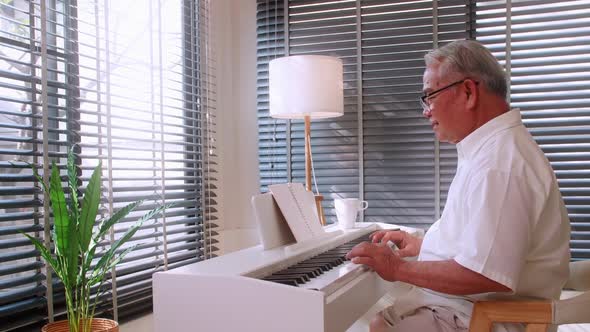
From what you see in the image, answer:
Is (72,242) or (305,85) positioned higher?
(305,85)

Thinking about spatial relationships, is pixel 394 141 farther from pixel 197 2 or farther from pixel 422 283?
pixel 422 283

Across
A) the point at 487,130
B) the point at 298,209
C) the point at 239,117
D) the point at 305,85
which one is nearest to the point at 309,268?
the point at 298,209

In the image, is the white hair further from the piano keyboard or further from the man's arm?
the piano keyboard

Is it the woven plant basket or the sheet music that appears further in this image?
the sheet music

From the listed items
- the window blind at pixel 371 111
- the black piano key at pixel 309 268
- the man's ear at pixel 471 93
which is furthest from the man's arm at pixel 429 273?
the window blind at pixel 371 111

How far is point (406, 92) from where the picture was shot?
335 centimetres

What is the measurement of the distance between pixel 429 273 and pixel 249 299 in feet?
1.71

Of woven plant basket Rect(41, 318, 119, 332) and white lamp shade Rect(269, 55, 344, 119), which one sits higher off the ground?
white lamp shade Rect(269, 55, 344, 119)

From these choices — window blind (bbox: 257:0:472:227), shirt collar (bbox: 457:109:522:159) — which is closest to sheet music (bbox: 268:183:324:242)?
shirt collar (bbox: 457:109:522:159)

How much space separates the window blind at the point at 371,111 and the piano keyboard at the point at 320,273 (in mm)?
1446

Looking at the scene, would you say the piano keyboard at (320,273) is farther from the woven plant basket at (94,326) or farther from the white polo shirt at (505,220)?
the woven plant basket at (94,326)

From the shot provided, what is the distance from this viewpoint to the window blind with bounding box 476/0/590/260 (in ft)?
9.99

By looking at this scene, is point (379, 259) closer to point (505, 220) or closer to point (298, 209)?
point (505, 220)

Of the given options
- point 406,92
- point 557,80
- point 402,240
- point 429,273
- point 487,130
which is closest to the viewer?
point 429,273
